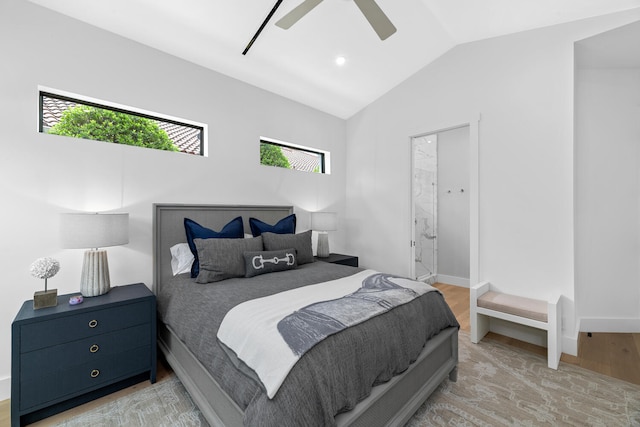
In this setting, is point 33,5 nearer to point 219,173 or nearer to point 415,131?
point 219,173

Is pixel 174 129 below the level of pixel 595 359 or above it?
above

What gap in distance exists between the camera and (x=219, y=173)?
10.3ft

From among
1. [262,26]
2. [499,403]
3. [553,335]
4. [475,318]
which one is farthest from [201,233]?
[553,335]

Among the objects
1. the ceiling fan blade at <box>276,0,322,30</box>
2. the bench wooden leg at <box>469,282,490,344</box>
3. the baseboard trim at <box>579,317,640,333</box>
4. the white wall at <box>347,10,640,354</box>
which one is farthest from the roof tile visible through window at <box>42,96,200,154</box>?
the baseboard trim at <box>579,317,640,333</box>

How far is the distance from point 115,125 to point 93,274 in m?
1.35

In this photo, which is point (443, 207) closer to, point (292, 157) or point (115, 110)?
point (292, 157)

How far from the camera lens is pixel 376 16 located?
216cm

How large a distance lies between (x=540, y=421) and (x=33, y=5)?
181 inches

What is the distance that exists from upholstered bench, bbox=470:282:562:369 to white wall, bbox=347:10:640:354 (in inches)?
6.9

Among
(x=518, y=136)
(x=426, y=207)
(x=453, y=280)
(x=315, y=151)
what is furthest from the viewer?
(x=426, y=207)

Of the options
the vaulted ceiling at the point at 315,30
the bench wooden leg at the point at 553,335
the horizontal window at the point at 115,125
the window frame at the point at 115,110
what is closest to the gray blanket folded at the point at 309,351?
the bench wooden leg at the point at 553,335

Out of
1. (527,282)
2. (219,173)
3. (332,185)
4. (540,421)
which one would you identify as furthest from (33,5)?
(527,282)

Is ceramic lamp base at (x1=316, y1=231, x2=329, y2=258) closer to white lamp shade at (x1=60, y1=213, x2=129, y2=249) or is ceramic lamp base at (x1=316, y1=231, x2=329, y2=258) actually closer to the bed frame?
the bed frame

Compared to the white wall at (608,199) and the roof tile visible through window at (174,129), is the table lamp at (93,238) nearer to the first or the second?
the roof tile visible through window at (174,129)
